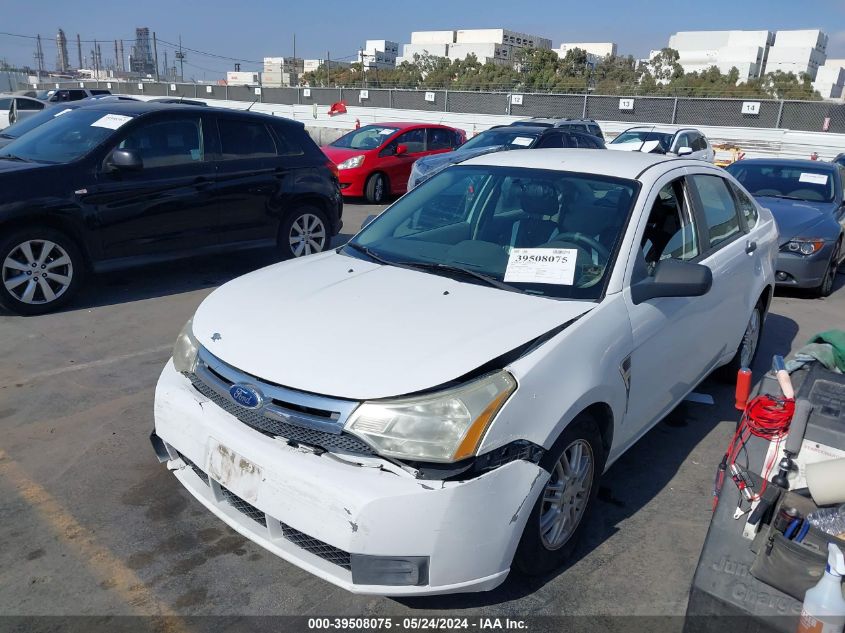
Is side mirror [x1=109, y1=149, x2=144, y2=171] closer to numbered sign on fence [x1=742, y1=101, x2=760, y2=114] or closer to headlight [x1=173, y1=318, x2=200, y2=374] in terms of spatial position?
headlight [x1=173, y1=318, x2=200, y2=374]

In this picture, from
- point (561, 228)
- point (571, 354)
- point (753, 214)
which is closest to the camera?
point (571, 354)

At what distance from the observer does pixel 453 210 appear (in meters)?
4.02

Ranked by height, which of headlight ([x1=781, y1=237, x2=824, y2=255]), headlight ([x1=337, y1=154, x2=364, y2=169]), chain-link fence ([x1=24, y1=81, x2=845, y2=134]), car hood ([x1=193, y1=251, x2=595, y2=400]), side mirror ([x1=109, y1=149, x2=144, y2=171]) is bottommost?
headlight ([x1=781, y1=237, x2=824, y2=255])

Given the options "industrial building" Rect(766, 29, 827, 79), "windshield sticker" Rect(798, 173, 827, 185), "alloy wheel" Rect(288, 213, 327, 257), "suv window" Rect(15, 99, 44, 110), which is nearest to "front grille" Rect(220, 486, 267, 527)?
"alloy wheel" Rect(288, 213, 327, 257)

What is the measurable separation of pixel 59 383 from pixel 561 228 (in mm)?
3538

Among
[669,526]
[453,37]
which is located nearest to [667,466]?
[669,526]

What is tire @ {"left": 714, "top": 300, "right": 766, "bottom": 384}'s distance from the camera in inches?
195

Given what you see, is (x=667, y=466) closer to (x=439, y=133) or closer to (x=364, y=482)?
(x=364, y=482)

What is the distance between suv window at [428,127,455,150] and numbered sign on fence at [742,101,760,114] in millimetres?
11847

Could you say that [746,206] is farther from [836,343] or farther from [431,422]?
[431,422]

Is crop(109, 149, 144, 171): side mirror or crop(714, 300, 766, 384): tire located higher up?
crop(109, 149, 144, 171): side mirror

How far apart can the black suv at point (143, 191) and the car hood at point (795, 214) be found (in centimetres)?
532

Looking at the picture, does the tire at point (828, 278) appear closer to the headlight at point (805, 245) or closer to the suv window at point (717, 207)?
the headlight at point (805, 245)

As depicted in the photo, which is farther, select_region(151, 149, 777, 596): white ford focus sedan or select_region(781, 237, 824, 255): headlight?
select_region(781, 237, 824, 255): headlight
